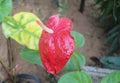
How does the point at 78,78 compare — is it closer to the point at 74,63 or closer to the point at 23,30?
the point at 74,63

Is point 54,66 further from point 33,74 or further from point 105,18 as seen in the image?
point 105,18

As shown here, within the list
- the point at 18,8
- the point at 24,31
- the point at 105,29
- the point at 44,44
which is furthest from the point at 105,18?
the point at 44,44

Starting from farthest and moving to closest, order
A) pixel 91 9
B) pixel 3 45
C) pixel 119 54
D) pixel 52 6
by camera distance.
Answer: pixel 91 9 → pixel 52 6 → pixel 119 54 → pixel 3 45

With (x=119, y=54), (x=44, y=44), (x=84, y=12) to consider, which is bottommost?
(x=119, y=54)

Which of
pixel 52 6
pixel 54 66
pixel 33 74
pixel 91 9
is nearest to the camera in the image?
pixel 54 66

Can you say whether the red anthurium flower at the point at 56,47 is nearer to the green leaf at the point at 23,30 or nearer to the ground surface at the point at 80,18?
the green leaf at the point at 23,30

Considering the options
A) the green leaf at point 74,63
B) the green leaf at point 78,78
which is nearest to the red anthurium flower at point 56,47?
the green leaf at point 78,78

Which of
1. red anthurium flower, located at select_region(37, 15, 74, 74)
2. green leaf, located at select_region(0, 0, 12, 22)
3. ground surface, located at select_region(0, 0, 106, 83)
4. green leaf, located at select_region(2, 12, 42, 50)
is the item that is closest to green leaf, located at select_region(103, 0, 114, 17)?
ground surface, located at select_region(0, 0, 106, 83)
